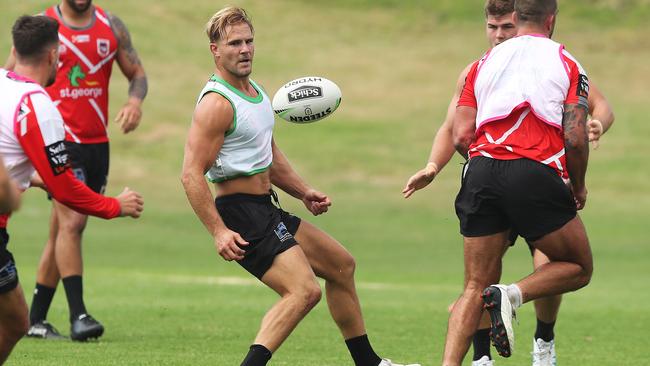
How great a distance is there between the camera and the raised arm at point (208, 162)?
7586mm

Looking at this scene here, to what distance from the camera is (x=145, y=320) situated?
12.3 meters

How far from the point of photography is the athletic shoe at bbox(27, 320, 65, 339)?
1080 cm

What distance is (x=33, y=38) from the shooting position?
7.75m

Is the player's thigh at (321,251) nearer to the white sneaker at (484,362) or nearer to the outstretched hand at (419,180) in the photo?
the outstretched hand at (419,180)

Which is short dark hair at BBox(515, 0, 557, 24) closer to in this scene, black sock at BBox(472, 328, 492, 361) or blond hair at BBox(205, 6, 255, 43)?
blond hair at BBox(205, 6, 255, 43)

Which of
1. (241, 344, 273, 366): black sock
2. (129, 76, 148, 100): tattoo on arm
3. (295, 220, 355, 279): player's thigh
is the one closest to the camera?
(241, 344, 273, 366): black sock

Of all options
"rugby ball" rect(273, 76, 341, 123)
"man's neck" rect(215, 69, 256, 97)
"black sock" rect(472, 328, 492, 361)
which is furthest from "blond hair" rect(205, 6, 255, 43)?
"black sock" rect(472, 328, 492, 361)

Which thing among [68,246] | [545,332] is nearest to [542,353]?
[545,332]

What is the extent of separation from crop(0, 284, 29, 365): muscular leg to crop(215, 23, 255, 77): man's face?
1.90 m

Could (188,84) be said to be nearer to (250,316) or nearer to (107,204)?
(250,316)

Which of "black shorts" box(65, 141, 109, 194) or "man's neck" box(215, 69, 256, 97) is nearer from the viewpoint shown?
"man's neck" box(215, 69, 256, 97)

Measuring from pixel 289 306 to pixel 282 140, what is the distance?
30043 millimetres

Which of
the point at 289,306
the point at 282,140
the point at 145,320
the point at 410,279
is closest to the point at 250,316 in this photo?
the point at 145,320

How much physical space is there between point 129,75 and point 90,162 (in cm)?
101
